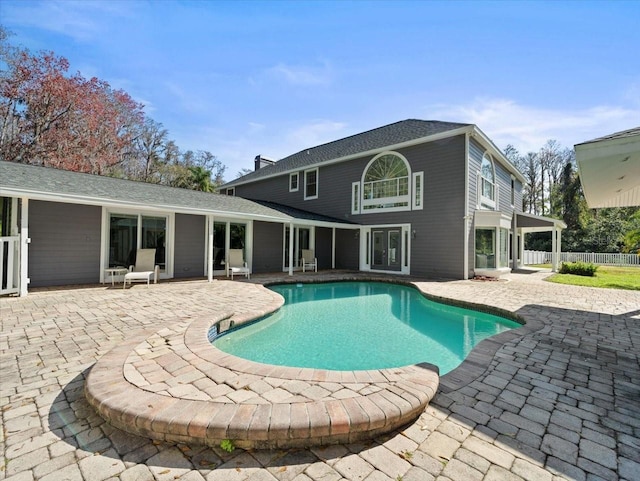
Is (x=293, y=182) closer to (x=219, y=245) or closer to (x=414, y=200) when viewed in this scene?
(x=219, y=245)

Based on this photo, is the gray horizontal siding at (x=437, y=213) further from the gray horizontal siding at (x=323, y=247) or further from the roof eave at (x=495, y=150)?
the gray horizontal siding at (x=323, y=247)

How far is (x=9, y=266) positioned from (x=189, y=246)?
470 cm

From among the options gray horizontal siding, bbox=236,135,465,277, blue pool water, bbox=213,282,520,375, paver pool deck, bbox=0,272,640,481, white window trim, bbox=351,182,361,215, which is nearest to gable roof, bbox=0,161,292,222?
paver pool deck, bbox=0,272,640,481

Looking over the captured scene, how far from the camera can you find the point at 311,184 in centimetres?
1655

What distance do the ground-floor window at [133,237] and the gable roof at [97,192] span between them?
89cm

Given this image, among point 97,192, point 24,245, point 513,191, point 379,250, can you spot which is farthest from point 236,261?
point 513,191

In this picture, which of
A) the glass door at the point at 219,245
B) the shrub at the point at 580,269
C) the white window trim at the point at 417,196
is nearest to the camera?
the glass door at the point at 219,245

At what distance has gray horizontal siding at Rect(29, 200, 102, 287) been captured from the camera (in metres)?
7.74

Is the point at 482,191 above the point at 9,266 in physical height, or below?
above

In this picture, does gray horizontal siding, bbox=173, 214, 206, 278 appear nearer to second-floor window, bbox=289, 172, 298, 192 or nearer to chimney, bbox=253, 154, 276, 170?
second-floor window, bbox=289, 172, 298, 192

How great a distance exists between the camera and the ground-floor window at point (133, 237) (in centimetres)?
909

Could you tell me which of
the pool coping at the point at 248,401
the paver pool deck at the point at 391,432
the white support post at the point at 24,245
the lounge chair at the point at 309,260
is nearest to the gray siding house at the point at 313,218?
the white support post at the point at 24,245

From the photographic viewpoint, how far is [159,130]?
24.4 metres

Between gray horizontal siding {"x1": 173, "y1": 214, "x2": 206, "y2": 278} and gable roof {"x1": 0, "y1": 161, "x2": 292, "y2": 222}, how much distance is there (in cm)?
82
